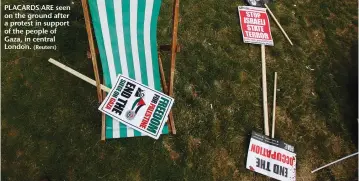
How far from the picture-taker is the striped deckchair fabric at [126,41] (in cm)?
341

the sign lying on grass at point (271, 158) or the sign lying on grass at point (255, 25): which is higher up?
the sign lying on grass at point (255, 25)

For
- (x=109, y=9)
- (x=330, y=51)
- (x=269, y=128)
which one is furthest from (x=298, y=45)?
(x=109, y=9)

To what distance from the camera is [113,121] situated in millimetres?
3662

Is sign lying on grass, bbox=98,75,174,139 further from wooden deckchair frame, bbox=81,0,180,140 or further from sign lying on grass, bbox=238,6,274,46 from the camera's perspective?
sign lying on grass, bbox=238,6,274,46

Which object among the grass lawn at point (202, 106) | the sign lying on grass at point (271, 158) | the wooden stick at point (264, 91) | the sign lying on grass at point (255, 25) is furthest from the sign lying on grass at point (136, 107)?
the sign lying on grass at point (255, 25)

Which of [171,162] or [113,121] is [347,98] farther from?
[113,121]

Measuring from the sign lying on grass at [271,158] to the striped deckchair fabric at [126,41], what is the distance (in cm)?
137

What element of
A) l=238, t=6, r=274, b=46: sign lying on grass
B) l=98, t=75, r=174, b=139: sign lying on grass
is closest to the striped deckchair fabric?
l=98, t=75, r=174, b=139: sign lying on grass

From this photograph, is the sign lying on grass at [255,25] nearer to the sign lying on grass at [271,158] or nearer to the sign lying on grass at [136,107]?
the sign lying on grass at [271,158]

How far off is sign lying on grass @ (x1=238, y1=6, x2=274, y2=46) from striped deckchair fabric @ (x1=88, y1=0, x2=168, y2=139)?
84.2 inches

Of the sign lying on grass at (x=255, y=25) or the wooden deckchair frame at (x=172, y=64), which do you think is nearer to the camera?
the wooden deckchair frame at (x=172, y=64)

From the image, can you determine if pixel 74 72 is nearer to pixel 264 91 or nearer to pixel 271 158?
pixel 264 91

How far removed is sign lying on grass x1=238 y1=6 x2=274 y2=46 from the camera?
208 inches

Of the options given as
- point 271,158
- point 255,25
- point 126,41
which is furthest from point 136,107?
point 255,25
